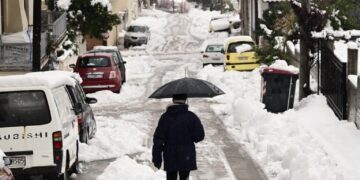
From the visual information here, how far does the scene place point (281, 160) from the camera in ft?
44.4

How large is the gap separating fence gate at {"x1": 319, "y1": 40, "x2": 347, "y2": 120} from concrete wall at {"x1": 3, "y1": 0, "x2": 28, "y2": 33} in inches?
597

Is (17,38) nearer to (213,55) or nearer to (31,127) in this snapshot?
(213,55)

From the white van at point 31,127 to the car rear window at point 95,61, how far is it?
16.2 metres

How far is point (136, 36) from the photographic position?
58.4 metres

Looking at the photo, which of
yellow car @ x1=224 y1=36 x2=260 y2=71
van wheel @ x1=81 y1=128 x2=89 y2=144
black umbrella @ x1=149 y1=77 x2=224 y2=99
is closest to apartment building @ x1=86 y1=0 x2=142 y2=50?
yellow car @ x1=224 y1=36 x2=260 y2=71

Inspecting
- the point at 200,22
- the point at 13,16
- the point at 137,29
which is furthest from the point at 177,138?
the point at 200,22

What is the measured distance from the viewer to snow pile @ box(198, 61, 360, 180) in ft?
38.5

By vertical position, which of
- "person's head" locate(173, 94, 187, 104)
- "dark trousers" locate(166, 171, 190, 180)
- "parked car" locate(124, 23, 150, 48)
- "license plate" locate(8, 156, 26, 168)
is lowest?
"parked car" locate(124, 23, 150, 48)

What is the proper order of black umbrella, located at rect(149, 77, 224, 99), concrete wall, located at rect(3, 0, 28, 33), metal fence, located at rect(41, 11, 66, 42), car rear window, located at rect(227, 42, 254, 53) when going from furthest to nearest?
1. car rear window, located at rect(227, 42, 254, 53)
2. metal fence, located at rect(41, 11, 66, 42)
3. concrete wall, located at rect(3, 0, 28, 33)
4. black umbrella, located at rect(149, 77, 224, 99)

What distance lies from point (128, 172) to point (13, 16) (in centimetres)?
2107

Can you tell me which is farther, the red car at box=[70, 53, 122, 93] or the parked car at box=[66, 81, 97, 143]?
the red car at box=[70, 53, 122, 93]

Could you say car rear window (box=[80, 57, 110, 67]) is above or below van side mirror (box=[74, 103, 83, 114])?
below

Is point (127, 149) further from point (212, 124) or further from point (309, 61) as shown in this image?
point (309, 61)

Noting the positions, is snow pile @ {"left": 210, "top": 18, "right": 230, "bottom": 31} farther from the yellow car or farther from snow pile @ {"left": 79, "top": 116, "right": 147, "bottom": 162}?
snow pile @ {"left": 79, "top": 116, "right": 147, "bottom": 162}
